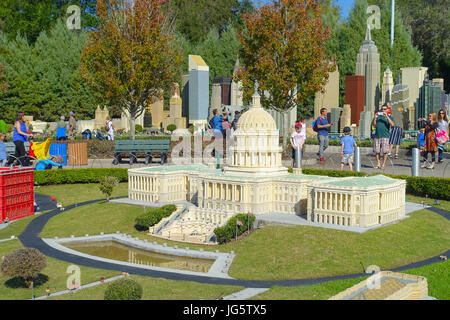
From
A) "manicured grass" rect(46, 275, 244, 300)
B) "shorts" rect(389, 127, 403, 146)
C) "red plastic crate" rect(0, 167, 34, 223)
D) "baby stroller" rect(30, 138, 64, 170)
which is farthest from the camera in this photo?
"shorts" rect(389, 127, 403, 146)

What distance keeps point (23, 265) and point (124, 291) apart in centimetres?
558

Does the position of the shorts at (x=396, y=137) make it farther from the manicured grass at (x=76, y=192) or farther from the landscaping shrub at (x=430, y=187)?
the manicured grass at (x=76, y=192)

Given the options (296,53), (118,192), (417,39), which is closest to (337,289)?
(118,192)

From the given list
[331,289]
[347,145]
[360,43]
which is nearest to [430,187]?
[347,145]

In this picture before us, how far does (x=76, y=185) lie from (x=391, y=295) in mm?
30772

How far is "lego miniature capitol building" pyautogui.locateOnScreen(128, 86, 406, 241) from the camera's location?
28.5m

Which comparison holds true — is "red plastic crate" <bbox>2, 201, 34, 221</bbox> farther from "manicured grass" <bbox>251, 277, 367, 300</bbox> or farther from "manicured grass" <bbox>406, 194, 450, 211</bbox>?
"manicured grass" <bbox>406, 194, 450, 211</bbox>

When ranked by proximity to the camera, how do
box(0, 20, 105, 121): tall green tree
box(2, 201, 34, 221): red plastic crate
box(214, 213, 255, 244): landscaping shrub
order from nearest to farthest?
1. box(214, 213, 255, 244): landscaping shrub
2. box(2, 201, 34, 221): red plastic crate
3. box(0, 20, 105, 121): tall green tree

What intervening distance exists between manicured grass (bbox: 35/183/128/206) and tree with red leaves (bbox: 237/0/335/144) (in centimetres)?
1540

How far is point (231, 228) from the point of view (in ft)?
94.3

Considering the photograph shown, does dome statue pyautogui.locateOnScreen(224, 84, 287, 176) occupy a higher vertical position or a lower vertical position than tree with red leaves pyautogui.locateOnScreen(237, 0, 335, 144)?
lower

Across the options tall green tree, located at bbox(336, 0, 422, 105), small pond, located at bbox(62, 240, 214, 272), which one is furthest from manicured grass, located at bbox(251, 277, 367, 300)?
tall green tree, located at bbox(336, 0, 422, 105)

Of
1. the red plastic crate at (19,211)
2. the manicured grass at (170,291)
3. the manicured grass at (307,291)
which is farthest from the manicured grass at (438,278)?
the red plastic crate at (19,211)

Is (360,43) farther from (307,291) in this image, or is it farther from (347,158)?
(307,291)
